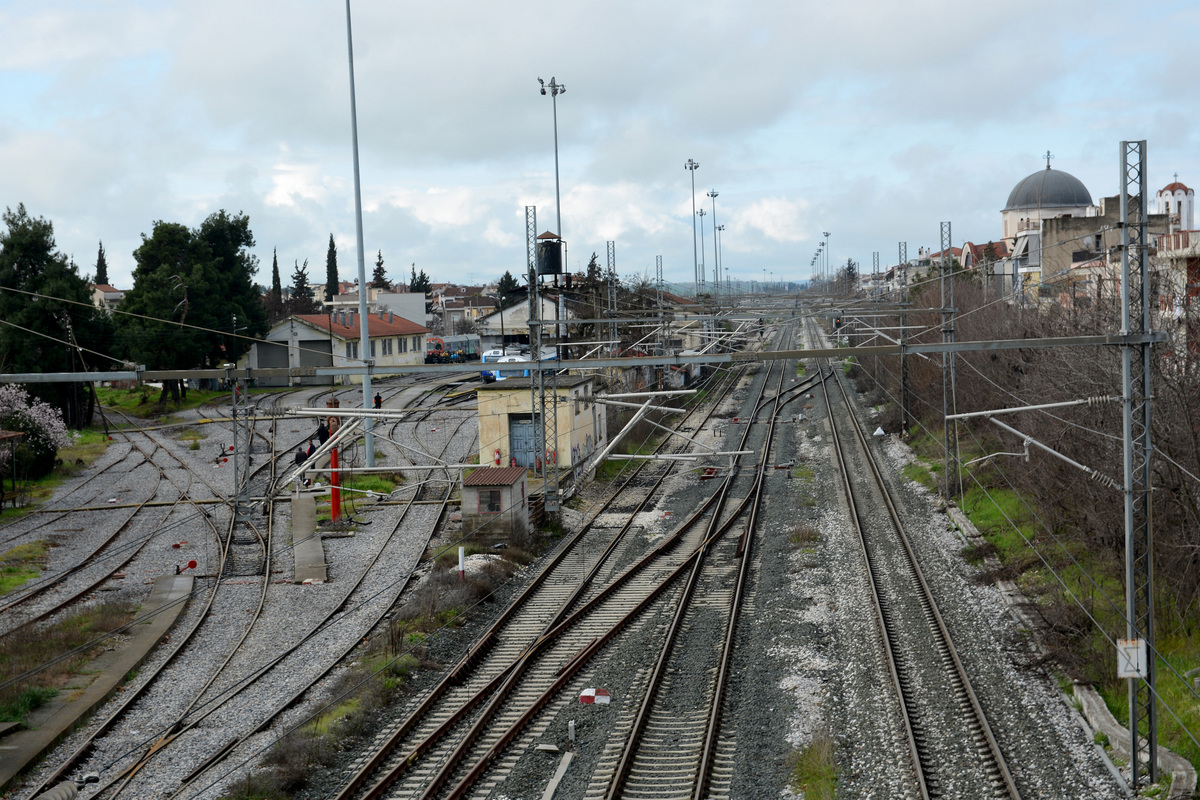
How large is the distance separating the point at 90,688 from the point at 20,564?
802 centimetres

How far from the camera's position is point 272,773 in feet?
30.4

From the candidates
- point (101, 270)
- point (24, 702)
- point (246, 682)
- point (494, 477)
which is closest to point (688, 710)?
point (246, 682)

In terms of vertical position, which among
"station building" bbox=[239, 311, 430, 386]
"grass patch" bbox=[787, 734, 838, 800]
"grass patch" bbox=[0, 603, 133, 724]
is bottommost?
"grass patch" bbox=[787, 734, 838, 800]

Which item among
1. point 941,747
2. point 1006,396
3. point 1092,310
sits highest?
point 1092,310

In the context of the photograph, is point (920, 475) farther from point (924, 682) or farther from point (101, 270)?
point (101, 270)

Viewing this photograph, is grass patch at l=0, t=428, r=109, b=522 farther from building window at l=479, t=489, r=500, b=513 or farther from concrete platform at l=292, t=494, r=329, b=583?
building window at l=479, t=489, r=500, b=513

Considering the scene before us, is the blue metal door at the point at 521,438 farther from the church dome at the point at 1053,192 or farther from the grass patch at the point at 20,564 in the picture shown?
the church dome at the point at 1053,192

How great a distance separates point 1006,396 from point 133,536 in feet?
67.0

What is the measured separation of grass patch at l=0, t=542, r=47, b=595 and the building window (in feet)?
27.1

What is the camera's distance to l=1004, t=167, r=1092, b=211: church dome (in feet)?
243

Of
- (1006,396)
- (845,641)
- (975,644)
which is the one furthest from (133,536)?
(1006,396)

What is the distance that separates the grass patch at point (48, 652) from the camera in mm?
11570

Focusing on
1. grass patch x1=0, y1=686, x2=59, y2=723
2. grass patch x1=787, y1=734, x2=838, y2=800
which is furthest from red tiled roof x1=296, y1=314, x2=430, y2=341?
grass patch x1=787, y1=734, x2=838, y2=800

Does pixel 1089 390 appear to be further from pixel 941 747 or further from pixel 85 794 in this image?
pixel 85 794
